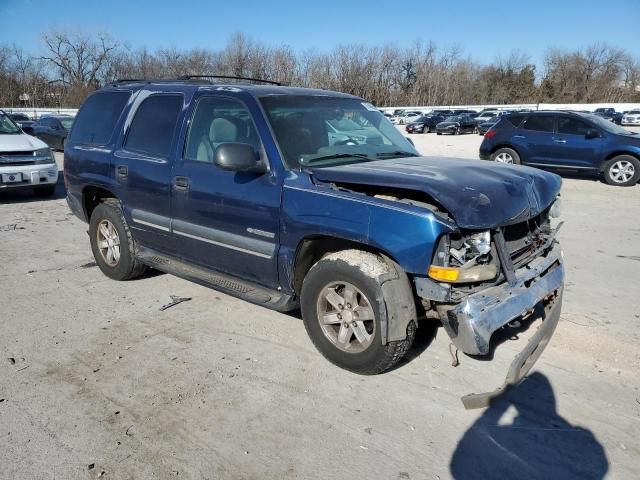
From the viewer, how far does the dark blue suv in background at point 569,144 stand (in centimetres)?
1234

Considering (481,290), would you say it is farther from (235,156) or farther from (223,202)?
(223,202)

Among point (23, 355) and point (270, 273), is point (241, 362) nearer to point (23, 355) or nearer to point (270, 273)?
point (270, 273)

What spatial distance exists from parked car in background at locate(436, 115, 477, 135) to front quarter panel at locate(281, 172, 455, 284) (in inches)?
1388

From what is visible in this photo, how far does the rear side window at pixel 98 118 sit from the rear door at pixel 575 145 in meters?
11.0

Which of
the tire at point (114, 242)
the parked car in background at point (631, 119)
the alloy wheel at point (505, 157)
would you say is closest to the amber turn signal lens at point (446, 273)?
the tire at point (114, 242)

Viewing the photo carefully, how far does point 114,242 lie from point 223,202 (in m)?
1.91

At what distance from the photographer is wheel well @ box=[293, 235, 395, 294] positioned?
11.8 ft

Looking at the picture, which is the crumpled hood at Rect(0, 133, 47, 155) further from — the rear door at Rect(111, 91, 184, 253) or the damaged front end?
the damaged front end

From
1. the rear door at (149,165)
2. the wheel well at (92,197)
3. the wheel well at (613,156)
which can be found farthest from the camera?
the wheel well at (613,156)

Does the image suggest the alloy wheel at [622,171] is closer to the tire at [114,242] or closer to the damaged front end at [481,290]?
the damaged front end at [481,290]

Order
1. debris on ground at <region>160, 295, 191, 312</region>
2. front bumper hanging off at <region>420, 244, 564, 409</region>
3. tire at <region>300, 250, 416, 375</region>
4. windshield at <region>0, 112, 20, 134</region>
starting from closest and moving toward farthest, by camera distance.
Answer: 1. front bumper hanging off at <region>420, 244, 564, 409</region>
2. tire at <region>300, 250, 416, 375</region>
3. debris on ground at <region>160, 295, 191, 312</region>
4. windshield at <region>0, 112, 20, 134</region>

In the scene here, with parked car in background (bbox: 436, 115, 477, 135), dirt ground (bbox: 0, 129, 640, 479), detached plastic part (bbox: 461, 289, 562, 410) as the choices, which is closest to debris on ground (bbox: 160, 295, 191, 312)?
dirt ground (bbox: 0, 129, 640, 479)

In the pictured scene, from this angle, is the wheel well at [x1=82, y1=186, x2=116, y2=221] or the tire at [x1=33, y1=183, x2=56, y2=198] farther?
the tire at [x1=33, y1=183, x2=56, y2=198]

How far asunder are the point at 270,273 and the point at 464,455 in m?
1.83
